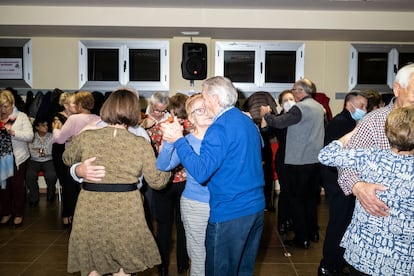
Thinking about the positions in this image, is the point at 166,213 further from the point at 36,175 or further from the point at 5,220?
the point at 36,175

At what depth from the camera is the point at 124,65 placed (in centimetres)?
690

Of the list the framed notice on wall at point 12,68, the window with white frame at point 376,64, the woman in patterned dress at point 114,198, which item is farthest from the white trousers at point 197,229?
the framed notice on wall at point 12,68

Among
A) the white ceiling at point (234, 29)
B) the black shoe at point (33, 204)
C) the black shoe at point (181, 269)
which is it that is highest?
the white ceiling at point (234, 29)

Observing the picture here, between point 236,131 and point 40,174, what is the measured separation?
17.0 ft

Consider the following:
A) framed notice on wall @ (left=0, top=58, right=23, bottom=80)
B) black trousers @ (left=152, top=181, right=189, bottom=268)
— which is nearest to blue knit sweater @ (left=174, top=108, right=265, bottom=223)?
black trousers @ (left=152, top=181, right=189, bottom=268)

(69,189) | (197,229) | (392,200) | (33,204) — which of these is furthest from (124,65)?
(392,200)

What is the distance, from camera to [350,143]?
215 cm

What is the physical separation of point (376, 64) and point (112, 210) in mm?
5843

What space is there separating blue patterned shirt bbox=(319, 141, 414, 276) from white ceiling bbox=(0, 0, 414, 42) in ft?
12.3

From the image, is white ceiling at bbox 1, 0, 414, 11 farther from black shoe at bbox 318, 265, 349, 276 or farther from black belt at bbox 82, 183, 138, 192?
black belt at bbox 82, 183, 138, 192

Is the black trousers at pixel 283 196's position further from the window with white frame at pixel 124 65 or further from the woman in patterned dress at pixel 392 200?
the window with white frame at pixel 124 65

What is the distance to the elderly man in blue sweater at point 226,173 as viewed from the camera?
2.16 metres

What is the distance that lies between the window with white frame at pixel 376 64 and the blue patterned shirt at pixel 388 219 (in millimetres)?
5405

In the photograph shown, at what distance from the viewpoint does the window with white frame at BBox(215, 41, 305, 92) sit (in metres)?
6.90
